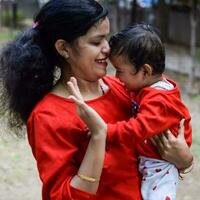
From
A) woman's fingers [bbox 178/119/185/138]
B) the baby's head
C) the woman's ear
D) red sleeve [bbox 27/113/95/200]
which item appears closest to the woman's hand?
woman's fingers [bbox 178/119/185/138]

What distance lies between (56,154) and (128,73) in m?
0.45

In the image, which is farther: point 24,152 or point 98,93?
point 24,152

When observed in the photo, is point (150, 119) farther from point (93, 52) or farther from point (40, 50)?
point (40, 50)

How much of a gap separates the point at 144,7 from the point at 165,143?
21209 millimetres

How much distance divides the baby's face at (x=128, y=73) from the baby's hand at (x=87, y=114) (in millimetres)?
291

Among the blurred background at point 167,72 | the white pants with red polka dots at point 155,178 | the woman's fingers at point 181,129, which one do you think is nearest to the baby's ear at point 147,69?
the woman's fingers at point 181,129

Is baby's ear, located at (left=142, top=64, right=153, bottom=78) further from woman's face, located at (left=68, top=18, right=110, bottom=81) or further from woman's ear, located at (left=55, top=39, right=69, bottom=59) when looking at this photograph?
woman's ear, located at (left=55, top=39, right=69, bottom=59)

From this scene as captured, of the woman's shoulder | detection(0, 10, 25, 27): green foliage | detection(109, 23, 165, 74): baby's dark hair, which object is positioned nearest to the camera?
the woman's shoulder

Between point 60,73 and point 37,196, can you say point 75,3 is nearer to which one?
point 60,73

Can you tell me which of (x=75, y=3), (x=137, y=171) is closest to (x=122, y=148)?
(x=137, y=171)

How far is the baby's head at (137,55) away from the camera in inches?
83.0

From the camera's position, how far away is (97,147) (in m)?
1.90

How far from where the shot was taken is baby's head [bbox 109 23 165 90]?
2.11 m

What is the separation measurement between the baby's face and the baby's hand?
11.5 inches
